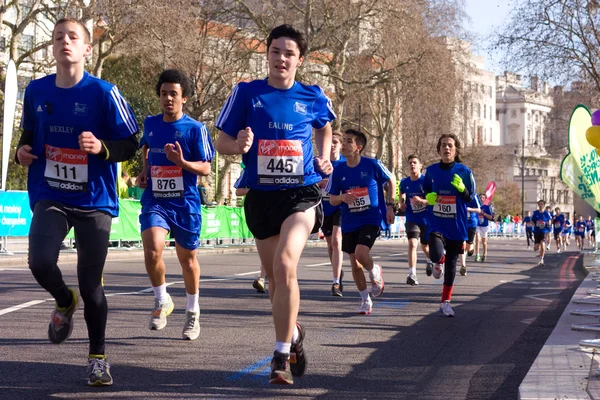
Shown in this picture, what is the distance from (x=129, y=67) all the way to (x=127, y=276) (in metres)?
37.9

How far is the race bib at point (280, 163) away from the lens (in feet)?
21.7

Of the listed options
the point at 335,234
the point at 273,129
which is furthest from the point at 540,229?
the point at 273,129

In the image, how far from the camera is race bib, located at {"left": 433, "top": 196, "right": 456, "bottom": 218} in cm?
1161

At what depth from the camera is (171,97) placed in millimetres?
8852

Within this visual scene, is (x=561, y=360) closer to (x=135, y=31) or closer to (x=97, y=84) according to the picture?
(x=97, y=84)

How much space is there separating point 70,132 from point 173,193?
2.53 m

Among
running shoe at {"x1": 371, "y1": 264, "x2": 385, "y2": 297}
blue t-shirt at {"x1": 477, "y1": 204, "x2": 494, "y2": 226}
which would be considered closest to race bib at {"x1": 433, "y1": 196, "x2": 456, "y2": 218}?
running shoe at {"x1": 371, "y1": 264, "x2": 385, "y2": 297}

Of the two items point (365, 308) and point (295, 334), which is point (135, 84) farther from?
point (295, 334)

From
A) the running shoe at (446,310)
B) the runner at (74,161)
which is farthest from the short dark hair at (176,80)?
Result: the running shoe at (446,310)

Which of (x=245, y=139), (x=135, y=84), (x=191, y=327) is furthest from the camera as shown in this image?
(x=135, y=84)

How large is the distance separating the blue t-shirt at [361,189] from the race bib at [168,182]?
3.27 meters

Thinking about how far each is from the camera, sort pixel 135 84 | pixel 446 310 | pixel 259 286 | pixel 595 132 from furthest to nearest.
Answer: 1. pixel 135 84
2. pixel 259 286
3. pixel 446 310
4. pixel 595 132

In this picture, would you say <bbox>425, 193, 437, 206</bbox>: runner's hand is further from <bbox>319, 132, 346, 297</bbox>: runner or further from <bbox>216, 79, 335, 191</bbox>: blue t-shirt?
<bbox>216, 79, 335, 191</bbox>: blue t-shirt

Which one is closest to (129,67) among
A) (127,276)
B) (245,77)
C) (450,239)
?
(245,77)
